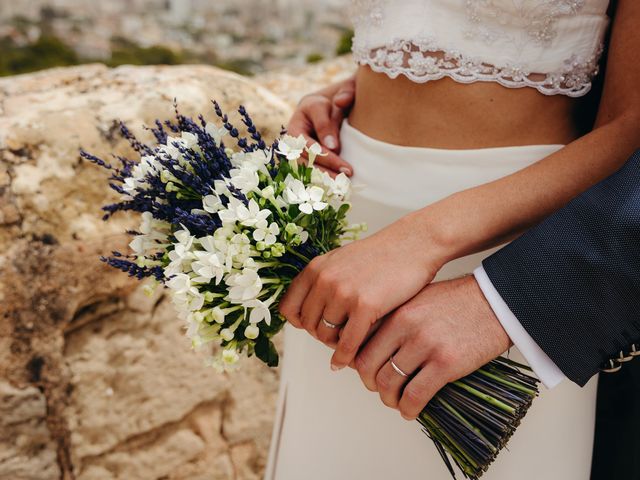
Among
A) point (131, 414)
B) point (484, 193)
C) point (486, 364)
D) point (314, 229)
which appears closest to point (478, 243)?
point (484, 193)

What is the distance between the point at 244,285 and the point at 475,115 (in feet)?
2.54

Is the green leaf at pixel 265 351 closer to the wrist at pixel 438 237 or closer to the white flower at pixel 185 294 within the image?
the white flower at pixel 185 294

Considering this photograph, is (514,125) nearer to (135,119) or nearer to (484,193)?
(484,193)

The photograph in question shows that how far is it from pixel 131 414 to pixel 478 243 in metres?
1.75

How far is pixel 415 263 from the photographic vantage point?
1.09 meters

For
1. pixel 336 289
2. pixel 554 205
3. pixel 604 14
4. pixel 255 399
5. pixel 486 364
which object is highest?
pixel 604 14

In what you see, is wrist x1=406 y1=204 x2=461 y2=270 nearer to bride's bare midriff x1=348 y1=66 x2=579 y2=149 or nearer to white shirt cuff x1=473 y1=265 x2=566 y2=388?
white shirt cuff x1=473 y1=265 x2=566 y2=388

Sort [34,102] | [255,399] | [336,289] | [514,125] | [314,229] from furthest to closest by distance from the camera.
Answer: [255,399] → [34,102] → [514,125] → [314,229] → [336,289]

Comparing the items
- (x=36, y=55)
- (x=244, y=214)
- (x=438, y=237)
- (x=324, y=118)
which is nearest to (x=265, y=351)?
(x=244, y=214)

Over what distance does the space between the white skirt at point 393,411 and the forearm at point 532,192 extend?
210 mm

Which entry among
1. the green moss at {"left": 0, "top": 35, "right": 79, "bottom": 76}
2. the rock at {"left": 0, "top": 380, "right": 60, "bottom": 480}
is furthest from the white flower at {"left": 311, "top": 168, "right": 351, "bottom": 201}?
the green moss at {"left": 0, "top": 35, "right": 79, "bottom": 76}

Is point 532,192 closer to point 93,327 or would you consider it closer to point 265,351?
point 265,351

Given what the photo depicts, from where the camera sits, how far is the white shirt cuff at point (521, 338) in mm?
1040

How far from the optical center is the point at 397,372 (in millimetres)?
1059
